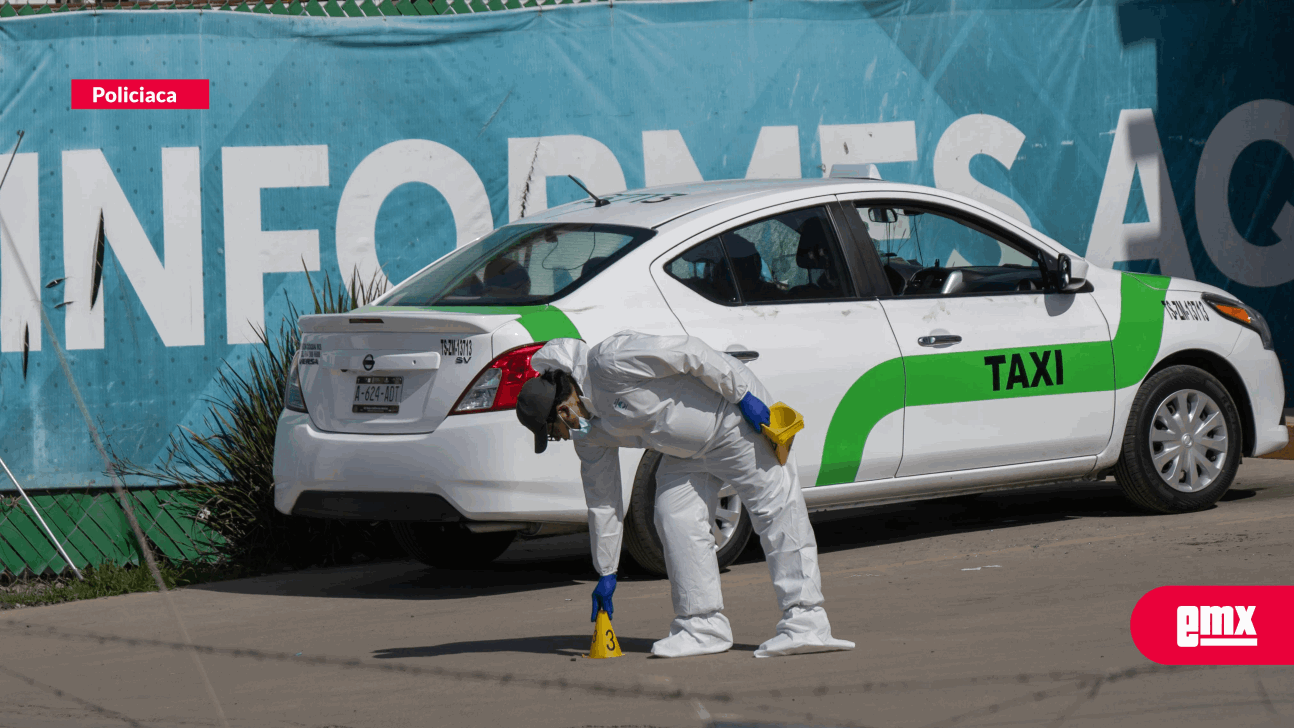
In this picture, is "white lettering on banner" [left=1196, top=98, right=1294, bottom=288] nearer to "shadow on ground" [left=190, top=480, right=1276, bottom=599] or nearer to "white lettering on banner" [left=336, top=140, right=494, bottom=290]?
"shadow on ground" [left=190, top=480, right=1276, bottom=599]

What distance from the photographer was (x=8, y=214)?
27.2 ft

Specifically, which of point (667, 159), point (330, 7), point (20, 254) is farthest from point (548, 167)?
point (20, 254)

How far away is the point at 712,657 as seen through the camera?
4.86 meters

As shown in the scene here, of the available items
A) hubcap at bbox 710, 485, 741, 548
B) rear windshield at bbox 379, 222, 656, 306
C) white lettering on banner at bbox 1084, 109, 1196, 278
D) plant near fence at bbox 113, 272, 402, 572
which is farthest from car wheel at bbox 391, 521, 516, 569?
white lettering on banner at bbox 1084, 109, 1196, 278

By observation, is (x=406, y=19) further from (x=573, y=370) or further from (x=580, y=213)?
(x=573, y=370)

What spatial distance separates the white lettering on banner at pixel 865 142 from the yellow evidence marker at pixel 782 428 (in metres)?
4.66

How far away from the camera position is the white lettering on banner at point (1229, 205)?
31.7 ft

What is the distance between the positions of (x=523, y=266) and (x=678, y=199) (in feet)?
2.72

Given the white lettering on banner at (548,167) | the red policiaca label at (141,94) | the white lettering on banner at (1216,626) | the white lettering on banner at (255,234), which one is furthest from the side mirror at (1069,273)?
the red policiaca label at (141,94)

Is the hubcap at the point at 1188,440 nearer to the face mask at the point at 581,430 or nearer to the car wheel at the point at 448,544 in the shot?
the car wheel at the point at 448,544

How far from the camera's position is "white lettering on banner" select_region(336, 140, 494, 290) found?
28.6 feet

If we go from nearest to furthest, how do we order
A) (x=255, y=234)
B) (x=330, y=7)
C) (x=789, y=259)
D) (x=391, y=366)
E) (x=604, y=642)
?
(x=604, y=642)
(x=391, y=366)
(x=789, y=259)
(x=255, y=234)
(x=330, y=7)

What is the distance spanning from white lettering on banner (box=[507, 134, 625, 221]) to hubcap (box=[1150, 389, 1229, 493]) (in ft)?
11.5

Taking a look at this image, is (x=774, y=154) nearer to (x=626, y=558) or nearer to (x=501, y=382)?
(x=626, y=558)
